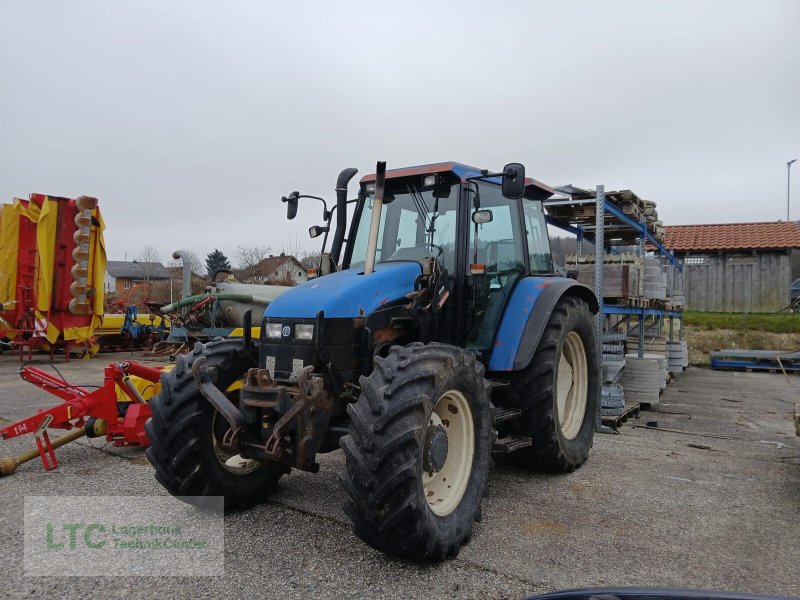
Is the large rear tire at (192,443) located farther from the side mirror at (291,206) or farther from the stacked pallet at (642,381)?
the stacked pallet at (642,381)

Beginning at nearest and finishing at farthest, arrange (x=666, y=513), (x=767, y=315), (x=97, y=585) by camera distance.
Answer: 1. (x=97, y=585)
2. (x=666, y=513)
3. (x=767, y=315)

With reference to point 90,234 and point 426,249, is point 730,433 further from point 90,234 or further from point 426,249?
point 90,234

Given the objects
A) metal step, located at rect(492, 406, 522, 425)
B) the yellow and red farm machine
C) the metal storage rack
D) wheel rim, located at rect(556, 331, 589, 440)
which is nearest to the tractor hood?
metal step, located at rect(492, 406, 522, 425)

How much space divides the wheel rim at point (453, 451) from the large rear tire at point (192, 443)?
4.18ft

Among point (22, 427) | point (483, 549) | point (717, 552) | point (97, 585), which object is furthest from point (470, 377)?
point (22, 427)

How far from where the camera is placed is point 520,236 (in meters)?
4.96

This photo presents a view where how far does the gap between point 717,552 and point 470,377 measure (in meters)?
1.69

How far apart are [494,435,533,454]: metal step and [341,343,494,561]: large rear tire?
65 cm

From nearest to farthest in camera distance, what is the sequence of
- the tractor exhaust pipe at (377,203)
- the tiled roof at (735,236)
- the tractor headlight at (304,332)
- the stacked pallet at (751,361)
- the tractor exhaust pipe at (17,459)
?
the tractor headlight at (304,332) < the tractor exhaust pipe at (377,203) < the tractor exhaust pipe at (17,459) < the stacked pallet at (751,361) < the tiled roof at (735,236)

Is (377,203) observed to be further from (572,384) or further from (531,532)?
(572,384)

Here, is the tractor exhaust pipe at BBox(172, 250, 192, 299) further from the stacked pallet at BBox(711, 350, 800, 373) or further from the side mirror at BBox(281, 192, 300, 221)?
the stacked pallet at BBox(711, 350, 800, 373)

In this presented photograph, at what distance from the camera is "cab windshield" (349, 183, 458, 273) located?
4262 millimetres

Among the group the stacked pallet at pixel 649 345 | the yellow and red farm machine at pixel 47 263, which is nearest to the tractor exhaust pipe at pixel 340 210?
the stacked pallet at pixel 649 345

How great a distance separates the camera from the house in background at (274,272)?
20984 mm
